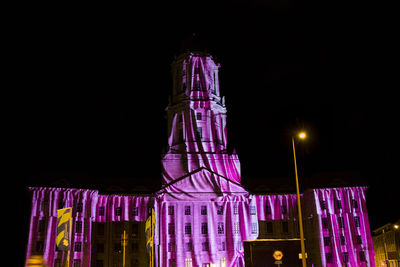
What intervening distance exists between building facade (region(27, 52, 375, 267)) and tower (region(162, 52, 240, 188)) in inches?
6.7

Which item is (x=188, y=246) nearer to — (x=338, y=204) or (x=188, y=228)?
(x=188, y=228)

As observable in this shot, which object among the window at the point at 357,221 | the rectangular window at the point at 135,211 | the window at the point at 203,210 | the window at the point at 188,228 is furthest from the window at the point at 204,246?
the window at the point at 357,221

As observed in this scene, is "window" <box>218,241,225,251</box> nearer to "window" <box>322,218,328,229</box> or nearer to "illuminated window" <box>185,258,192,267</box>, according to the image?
"illuminated window" <box>185,258,192,267</box>

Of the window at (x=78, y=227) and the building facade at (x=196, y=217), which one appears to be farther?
the window at (x=78, y=227)

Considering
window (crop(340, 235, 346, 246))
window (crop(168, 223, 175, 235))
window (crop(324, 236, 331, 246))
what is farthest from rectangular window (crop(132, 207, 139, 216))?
window (crop(340, 235, 346, 246))

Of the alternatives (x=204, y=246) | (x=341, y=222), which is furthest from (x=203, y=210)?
(x=341, y=222)

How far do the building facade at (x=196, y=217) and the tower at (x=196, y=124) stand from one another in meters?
0.17

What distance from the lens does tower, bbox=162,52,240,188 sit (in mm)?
65688

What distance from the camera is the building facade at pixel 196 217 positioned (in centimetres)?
5919

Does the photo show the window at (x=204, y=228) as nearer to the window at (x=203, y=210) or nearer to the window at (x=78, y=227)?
the window at (x=203, y=210)

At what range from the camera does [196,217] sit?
6147 centimetres

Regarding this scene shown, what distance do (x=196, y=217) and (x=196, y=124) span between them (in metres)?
15.6

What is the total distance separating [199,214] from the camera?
203 ft

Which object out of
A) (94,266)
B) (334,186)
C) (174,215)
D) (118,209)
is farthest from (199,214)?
(334,186)
